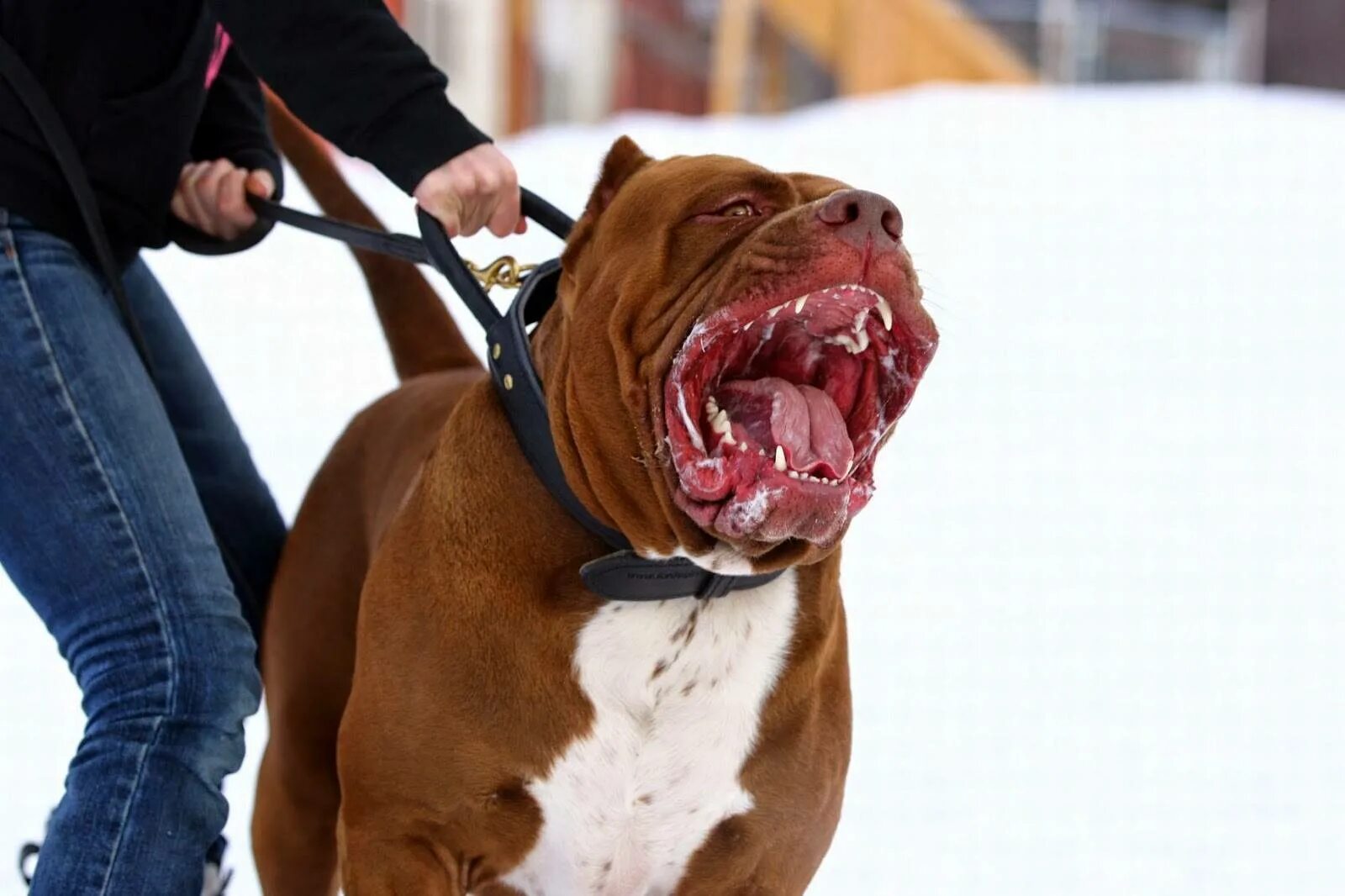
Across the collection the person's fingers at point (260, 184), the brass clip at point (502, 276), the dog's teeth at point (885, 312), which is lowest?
the dog's teeth at point (885, 312)

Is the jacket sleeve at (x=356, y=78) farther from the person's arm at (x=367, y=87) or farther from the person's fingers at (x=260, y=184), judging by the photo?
the person's fingers at (x=260, y=184)

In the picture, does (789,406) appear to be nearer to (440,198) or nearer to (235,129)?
(440,198)

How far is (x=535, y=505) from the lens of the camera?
2.27 meters

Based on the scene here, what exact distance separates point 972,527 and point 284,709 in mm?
3670

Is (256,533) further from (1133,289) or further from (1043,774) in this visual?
(1133,289)

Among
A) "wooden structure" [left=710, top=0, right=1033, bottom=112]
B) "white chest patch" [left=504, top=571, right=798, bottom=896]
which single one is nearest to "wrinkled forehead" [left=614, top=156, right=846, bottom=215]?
"white chest patch" [left=504, top=571, right=798, bottom=896]

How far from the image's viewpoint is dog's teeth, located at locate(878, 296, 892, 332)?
6.78 feet

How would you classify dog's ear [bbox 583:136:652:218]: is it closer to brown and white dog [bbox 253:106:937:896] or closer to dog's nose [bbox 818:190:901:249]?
brown and white dog [bbox 253:106:937:896]

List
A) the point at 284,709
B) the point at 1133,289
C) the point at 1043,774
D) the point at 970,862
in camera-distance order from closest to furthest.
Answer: the point at 284,709
the point at 970,862
the point at 1043,774
the point at 1133,289

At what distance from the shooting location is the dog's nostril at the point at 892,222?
6.70 ft

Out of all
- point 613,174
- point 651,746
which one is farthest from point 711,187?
point 651,746

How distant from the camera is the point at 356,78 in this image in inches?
89.3

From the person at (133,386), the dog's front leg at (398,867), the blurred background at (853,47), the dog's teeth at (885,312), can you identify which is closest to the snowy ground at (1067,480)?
the dog's teeth at (885,312)

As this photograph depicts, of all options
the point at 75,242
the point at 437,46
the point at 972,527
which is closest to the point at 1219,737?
the point at 972,527
